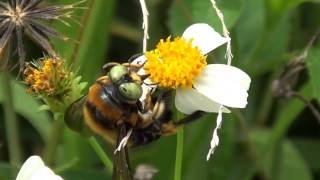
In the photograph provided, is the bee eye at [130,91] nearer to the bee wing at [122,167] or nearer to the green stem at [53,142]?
the bee wing at [122,167]

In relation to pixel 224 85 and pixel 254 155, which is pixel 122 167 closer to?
pixel 224 85

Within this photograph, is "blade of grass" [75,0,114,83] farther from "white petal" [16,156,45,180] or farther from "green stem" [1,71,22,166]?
"white petal" [16,156,45,180]

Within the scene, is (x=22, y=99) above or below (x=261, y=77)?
above

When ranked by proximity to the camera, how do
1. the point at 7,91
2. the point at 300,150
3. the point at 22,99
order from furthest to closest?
1. the point at 300,150
2. the point at 22,99
3. the point at 7,91

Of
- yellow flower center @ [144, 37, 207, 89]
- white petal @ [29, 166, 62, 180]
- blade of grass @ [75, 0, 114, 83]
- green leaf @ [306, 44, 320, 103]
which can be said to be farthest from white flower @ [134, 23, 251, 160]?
blade of grass @ [75, 0, 114, 83]

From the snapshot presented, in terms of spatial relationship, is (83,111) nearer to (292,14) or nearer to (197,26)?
(197,26)

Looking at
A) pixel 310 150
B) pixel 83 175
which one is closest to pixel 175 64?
pixel 83 175

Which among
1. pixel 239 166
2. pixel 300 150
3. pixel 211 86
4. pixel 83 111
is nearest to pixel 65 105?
pixel 83 111

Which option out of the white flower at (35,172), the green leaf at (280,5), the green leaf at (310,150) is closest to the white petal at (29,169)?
the white flower at (35,172)

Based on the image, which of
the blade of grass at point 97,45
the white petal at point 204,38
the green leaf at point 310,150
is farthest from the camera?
the green leaf at point 310,150
